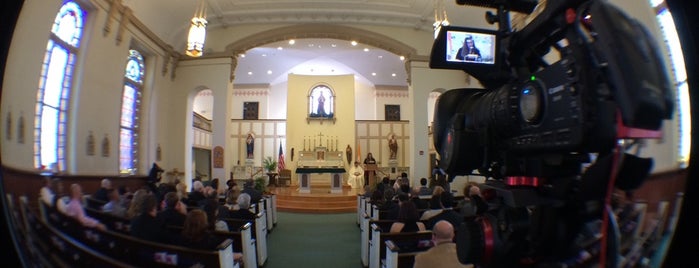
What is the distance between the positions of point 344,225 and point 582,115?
7068mm

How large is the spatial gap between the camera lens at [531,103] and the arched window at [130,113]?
97 cm

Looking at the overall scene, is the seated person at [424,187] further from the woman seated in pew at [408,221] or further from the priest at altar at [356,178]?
the priest at altar at [356,178]

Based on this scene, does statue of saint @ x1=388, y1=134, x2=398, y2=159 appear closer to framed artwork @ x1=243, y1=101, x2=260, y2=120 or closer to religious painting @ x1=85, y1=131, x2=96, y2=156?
framed artwork @ x1=243, y1=101, x2=260, y2=120

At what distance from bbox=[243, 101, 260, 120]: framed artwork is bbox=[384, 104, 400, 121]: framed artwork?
7241mm

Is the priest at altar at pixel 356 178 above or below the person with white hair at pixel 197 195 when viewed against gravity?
below

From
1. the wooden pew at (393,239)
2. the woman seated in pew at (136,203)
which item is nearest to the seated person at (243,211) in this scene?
the wooden pew at (393,239)

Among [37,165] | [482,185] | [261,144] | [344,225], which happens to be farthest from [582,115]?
[261,144]

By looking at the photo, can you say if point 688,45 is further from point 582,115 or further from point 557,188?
point 557,188

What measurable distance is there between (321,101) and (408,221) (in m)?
14.4

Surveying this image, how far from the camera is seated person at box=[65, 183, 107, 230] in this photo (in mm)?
668

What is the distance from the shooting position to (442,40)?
3.23ft

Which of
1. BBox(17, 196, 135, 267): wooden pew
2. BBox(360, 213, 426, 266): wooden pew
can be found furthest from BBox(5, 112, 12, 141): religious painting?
BBox(360, 213, 426, 266): wooden pew

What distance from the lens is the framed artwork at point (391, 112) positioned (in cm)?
1789

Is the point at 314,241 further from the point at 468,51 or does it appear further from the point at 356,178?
the point at 356,178
